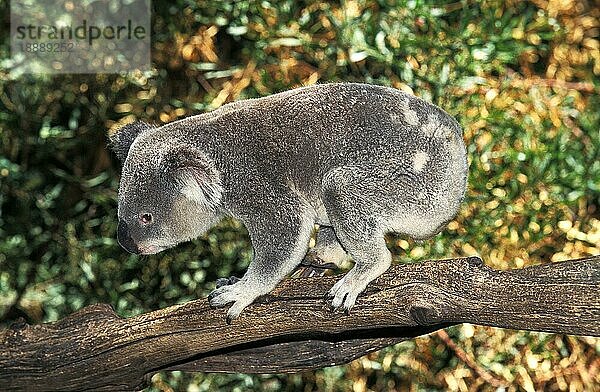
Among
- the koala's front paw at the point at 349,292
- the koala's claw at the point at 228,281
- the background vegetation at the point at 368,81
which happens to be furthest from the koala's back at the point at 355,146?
the background vegetation at the point at 368,81

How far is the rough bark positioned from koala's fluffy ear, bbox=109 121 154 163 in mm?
481

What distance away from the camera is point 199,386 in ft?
13.9

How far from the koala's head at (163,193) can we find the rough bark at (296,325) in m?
0.24

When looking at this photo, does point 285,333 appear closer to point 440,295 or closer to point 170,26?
point 440,295

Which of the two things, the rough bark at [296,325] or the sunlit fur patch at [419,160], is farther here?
the sunlit fur patch at [419,160]

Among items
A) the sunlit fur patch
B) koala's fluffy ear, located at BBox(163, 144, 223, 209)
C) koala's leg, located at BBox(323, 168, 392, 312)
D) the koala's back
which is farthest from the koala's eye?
the sunlit fur patch

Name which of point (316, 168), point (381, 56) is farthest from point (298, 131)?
point (381, 56)

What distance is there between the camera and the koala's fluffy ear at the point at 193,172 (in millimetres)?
2314

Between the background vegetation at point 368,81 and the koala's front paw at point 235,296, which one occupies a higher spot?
the koala's front paw at point 235,296

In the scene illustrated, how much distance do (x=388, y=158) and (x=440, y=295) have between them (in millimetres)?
366

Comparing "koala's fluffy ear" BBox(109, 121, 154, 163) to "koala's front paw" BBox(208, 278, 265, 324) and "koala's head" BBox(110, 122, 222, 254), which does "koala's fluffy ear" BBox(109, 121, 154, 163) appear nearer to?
"koala's head" BBox(110, 122, 222, 254)

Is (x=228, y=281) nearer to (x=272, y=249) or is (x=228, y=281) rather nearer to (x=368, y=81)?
(x=272, y=249)

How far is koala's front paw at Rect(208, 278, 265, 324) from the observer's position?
2.37m

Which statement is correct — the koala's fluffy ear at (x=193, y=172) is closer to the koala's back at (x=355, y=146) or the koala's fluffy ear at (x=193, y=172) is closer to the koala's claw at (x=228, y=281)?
the koala's back at (x=355, y=146)
